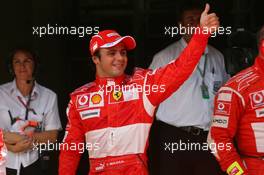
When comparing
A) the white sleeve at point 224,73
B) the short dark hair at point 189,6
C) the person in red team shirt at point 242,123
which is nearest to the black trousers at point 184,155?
the white sleeve at point 224,73

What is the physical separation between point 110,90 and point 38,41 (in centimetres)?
175

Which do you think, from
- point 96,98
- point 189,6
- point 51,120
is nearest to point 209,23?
point 96,98

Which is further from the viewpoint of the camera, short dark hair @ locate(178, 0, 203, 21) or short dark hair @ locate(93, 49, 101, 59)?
short dark hair @ locate(178, 0, 203, 21)

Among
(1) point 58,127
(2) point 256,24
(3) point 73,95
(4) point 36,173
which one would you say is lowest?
(4) point 36,173

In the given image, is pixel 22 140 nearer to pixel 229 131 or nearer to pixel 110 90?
pixel 110 90

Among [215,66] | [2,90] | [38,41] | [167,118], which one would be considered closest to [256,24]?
[215,66]

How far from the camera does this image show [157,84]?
122 inches

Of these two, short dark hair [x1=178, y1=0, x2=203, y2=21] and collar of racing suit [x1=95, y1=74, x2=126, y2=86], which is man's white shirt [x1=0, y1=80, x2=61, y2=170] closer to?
collar of racing suit [x1=95, y1=74, x2=126, y2=86]

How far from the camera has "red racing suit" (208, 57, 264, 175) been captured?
3.12 metres
